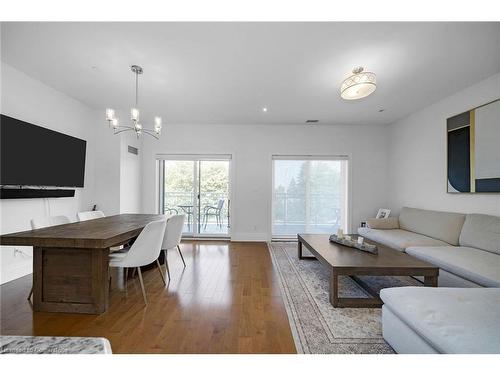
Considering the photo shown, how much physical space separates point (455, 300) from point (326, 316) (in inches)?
37.0

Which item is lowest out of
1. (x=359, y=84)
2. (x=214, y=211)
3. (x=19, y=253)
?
(x=19, y=253)

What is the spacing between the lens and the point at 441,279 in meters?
2.54

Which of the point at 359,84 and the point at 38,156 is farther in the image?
the point at 38,156

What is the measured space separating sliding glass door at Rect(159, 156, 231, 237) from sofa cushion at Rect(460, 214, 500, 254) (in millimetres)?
4042

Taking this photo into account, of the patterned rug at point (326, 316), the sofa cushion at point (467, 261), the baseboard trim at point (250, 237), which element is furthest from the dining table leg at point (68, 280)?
the sofa cushion at point (467, 261)

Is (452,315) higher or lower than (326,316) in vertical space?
higher

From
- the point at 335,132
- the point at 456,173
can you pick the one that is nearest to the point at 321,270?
the point at 456,173

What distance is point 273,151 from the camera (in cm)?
522

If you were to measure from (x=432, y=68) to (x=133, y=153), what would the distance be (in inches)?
201

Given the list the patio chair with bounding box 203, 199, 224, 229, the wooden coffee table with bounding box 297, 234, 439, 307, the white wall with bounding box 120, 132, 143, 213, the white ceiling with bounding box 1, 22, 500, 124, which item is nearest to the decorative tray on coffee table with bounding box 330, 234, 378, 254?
the wooden coffee table with bounding box 297, 234, 439, 307

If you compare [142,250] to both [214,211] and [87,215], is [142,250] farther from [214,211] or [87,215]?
[214,211]

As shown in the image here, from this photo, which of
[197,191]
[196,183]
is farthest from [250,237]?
[196,183]

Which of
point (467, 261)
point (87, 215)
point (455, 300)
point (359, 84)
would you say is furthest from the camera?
point (87, 215)

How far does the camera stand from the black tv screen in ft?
8.86
